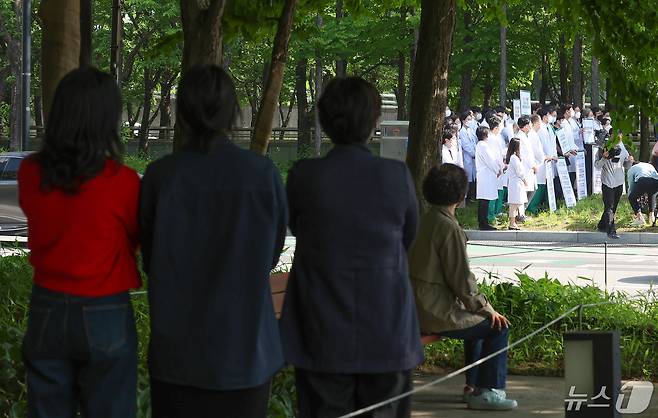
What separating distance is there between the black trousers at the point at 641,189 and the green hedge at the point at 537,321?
10.1m

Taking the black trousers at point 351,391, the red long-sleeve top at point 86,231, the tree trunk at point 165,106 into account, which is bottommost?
the black trousers at point 351,391

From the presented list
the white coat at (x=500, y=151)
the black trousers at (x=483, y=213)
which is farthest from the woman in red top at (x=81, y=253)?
the white coat at (x=500, y=151)

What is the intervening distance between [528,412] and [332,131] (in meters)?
3.71

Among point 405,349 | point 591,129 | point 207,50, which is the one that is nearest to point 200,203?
point 405,349

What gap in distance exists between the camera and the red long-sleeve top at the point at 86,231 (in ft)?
13.2

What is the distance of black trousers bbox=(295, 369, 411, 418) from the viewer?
4668 mm

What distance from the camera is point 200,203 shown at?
4082 millimetres

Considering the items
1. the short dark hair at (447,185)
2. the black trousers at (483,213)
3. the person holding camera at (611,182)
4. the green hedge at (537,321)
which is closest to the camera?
the short dark hair at (447,185)

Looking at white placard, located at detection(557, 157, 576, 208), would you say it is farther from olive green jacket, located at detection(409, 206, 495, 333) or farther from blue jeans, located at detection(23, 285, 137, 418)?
blue jeans, located at detection(23, 285, 137, 418)

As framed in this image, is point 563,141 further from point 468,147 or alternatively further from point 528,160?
point 528,160

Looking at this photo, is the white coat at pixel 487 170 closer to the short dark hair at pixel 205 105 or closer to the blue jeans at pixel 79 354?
the short dark hair at pixel 205 105

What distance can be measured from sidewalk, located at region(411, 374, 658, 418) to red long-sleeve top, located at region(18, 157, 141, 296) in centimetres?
393

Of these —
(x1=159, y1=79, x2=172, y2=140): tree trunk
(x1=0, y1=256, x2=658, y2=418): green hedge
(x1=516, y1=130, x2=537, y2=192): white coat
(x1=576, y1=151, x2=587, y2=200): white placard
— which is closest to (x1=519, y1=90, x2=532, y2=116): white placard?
(x1=576, y1=151, x2=587, y2=200): white placard

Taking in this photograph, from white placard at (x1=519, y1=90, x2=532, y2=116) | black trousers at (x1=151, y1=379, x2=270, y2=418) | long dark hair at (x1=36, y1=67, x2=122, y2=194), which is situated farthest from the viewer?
white placard at (x1=519, y1=90, x2=532, y2=116)
